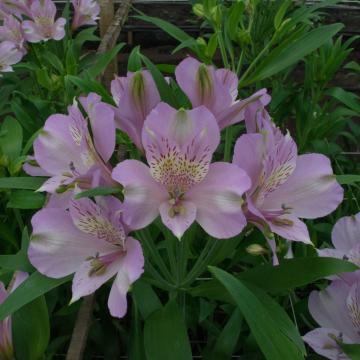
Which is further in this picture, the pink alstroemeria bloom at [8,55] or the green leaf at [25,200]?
the pink alstroemeria bloom at [8,55]

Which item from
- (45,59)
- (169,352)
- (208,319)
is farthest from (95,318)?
(45,59)

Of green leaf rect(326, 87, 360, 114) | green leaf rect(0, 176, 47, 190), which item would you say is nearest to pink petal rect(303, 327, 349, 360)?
green leaf rect(0, 176, 47, 190)

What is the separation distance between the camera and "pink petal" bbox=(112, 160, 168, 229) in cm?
57

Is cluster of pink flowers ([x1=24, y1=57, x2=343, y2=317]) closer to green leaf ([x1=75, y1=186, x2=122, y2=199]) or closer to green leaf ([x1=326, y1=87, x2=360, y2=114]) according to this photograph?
green leaf ([x1=75, y1=186, x2=122, y2=199])

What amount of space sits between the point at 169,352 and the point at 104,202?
23 centimetres

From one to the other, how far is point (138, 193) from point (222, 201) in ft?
0.30

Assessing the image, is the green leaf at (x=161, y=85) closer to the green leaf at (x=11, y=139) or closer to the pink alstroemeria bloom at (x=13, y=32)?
the green leaf at (x=11, y=139)

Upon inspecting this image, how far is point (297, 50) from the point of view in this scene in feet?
3.60

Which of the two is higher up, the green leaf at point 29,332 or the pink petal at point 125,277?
the pink petal at point 125,277

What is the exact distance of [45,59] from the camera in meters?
1.56

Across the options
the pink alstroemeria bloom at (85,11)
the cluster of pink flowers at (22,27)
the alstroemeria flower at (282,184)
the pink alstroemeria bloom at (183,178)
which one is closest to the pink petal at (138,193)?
the pink alstroemeria bloom at (183,178)

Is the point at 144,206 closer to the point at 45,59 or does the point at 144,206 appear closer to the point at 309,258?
the point at 309,258

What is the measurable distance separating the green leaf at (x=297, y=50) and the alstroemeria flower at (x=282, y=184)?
46cm

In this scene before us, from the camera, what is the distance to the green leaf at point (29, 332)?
77 cm
